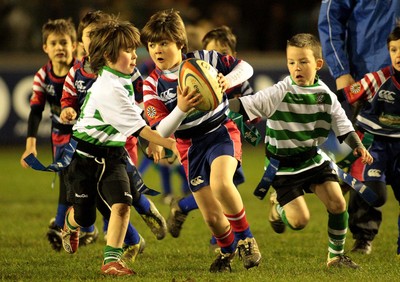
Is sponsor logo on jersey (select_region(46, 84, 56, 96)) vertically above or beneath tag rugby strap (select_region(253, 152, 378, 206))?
beneath

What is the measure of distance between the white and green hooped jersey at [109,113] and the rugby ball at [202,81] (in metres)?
0.47

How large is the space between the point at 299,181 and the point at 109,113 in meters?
1.48

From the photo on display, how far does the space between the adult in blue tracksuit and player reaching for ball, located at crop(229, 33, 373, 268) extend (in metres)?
0.94

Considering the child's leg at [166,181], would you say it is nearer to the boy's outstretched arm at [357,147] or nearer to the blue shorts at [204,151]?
the blue shorts at [204,151]

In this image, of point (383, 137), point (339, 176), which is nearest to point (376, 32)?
point (383, 137)

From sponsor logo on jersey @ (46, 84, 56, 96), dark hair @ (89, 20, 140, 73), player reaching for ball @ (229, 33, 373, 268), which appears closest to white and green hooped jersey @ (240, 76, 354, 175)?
player reaching for ball @ (229, 33, 373, 268)

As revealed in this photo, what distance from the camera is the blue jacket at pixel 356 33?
8019 mm

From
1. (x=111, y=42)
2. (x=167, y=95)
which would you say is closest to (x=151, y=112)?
(x=167, y=95)

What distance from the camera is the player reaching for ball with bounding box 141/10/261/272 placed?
262 inches

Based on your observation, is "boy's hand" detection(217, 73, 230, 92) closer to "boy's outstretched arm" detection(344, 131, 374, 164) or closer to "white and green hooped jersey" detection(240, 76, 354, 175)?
"white and green hooped jersey" detection(240, 76, 354, 175)

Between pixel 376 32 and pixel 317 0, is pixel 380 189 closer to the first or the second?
pixel 376 32

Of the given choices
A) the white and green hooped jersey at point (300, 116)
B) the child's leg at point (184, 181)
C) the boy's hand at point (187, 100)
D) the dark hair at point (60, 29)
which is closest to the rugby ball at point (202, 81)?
the boy's hand at point (187, 100)

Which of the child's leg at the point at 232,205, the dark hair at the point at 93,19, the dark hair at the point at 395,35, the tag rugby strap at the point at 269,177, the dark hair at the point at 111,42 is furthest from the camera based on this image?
the dark hair at the point at 93,19

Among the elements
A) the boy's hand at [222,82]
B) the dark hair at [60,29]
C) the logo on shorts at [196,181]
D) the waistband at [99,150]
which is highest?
the boy's hand at [222,82]
